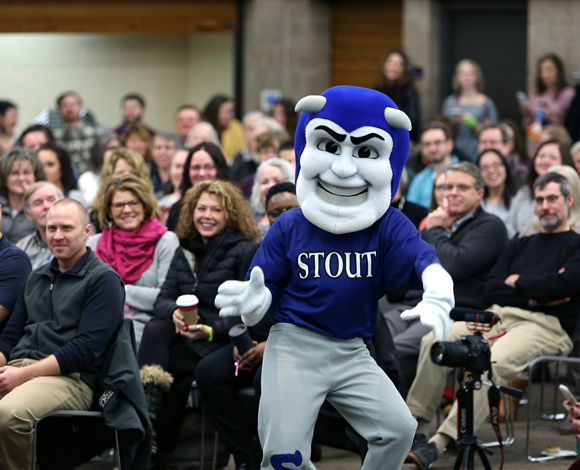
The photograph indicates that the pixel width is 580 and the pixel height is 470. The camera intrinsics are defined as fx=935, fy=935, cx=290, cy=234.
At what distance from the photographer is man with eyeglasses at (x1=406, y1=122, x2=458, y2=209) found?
7.45 metres

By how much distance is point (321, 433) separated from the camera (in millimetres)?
4812

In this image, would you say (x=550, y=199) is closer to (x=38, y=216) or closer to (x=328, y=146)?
(x=328, y=146)

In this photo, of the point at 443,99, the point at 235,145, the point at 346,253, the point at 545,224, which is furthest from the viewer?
the point at 443,99

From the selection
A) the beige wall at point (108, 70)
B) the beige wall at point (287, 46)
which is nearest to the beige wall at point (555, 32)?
the beige wall at point (287, 46)

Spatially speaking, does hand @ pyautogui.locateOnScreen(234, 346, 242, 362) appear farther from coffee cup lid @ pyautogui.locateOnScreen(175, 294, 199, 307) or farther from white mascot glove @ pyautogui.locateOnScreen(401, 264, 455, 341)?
white mascot glove @ pyautogui.locateOnScreen(401, 264, 455, 341)

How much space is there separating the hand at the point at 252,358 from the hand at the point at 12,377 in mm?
1092

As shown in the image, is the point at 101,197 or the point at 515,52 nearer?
the point at 101,197

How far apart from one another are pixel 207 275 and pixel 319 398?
1.78m

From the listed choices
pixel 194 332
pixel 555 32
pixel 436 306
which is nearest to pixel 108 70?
pixel 555 32

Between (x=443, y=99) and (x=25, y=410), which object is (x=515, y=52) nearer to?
(x=443, y=99)

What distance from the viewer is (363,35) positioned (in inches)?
450

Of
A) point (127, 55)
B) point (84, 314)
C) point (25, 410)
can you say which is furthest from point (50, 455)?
point (127, 55)

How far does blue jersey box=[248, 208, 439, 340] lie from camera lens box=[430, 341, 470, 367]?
362mm

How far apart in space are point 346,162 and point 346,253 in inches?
14.6
